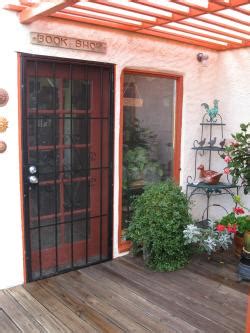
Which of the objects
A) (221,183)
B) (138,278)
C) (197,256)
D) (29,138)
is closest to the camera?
(29,138)

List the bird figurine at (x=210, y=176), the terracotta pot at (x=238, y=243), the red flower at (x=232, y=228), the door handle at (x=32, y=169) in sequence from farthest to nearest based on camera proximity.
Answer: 1. the bird figurine at (x=210, y=176)
2. the terracotta pot at (x=238, y=243)
3. the red flower at (x=232, y=228)
4. the door handle at (x=32, y=169)

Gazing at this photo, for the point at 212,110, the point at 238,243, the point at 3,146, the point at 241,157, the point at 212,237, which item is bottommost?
the point at 238,243

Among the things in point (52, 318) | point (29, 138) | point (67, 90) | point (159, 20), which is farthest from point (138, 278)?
point (159, 20)

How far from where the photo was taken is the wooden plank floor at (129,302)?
3078mm

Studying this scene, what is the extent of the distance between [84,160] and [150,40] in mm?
1646

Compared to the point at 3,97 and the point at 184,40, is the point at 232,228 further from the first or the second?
the point at 3,97

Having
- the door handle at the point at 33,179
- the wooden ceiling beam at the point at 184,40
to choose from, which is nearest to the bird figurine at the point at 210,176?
the wooden ceiling beam at the point at 184,40

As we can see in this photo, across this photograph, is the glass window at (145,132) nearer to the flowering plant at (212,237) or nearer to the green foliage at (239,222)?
the flowering plant at (212,237)

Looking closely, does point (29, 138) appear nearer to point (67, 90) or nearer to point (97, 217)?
point (67, 90)

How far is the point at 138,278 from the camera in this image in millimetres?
3953

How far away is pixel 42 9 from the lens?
117 inches

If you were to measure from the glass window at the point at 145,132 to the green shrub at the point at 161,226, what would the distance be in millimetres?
357

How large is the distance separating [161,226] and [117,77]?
5.68 feet

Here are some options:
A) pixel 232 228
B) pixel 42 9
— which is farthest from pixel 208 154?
pixel 42 9
